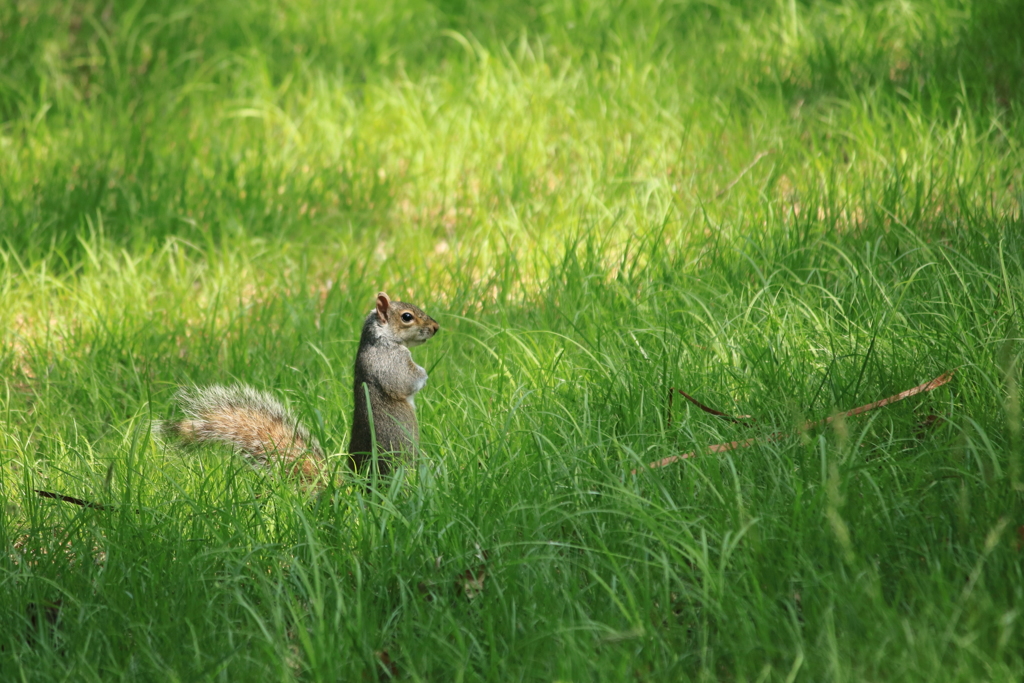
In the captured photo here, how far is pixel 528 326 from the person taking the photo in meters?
3.43

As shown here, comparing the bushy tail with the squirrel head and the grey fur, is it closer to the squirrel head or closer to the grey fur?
the grey fur

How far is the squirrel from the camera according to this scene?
105 inches

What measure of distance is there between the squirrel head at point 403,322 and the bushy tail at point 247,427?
42 centimetres

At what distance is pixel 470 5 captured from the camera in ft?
20.6

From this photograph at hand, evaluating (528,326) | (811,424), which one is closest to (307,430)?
(528,326)

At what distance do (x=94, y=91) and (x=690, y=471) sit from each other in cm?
472

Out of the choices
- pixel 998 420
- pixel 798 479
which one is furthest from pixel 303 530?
pixel 998 420

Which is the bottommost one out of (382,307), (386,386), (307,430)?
(307,430)

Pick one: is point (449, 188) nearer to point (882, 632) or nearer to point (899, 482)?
point (899, 482)

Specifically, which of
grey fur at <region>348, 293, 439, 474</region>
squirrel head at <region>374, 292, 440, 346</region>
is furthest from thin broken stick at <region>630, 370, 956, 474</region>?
squirrel head at <region>374, 292, 440, 346</region>

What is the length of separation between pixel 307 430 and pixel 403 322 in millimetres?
471

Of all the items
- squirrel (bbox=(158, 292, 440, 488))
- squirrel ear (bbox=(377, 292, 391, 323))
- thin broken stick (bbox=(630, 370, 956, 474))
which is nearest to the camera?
thin broken stick (bbox=(630, 370, 956, 474))

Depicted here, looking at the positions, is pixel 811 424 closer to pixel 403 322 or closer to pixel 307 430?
pixel 403 322

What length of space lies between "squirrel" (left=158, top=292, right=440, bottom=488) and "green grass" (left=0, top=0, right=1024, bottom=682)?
0.31ft
